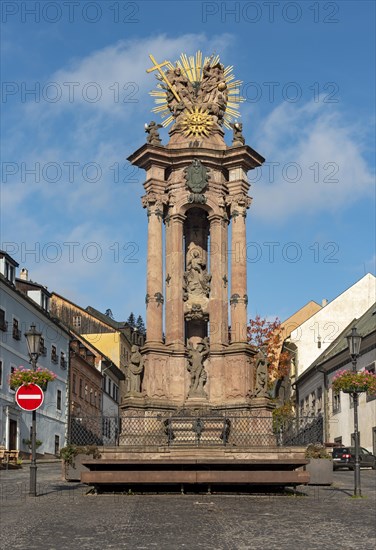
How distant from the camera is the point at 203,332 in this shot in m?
26.4

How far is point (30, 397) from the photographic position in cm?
1947

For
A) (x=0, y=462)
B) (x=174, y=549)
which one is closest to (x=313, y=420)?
(x=174, y=549)

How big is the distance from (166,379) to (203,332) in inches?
92.7

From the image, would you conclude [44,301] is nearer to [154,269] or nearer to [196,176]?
[154,269]

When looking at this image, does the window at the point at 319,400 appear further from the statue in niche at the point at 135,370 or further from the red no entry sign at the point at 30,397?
the red no entry sign at the point at 30,397

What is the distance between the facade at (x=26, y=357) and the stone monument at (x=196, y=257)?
2101 cm

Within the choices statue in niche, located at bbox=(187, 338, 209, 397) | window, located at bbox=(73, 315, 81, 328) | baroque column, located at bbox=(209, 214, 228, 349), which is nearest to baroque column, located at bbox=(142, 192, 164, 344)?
statue in niche, located at bbox=(187, 338, 209, 397)

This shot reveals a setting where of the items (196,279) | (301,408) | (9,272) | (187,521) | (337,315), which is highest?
(9,272)

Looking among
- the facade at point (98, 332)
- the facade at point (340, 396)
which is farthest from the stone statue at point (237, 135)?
the facade at point (98, 332)

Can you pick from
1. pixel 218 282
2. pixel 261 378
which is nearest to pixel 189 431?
pixel 261 378

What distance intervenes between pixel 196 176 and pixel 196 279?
3.29 m

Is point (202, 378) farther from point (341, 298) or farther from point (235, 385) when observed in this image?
point (341, 298)

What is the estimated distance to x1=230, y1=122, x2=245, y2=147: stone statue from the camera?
2701cm

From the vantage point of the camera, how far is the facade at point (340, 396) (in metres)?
45.0
